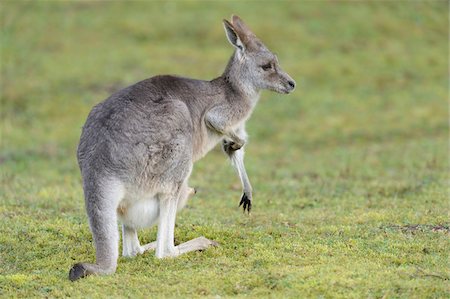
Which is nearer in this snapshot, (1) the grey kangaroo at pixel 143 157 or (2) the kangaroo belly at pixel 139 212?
(1) the grey kangaroo at pixel 143 157

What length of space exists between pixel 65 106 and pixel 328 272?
14.4 meters

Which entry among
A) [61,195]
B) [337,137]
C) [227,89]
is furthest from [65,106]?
[227,89]

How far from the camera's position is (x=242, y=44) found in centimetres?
906

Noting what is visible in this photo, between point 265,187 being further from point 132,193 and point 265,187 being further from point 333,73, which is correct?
point 333,73

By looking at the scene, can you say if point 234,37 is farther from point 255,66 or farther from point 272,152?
point 272,152

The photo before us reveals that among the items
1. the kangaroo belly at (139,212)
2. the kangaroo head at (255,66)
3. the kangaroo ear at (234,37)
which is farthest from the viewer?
the kangaroo head at (255,66)

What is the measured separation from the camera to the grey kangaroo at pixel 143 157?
7371 mm

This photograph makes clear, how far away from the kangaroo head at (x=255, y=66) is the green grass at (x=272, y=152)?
1.71 metres

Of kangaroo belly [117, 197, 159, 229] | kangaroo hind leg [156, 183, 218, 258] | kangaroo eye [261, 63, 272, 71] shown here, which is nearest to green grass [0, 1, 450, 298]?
kangaroo hind leg [156, 183, 218, 258]

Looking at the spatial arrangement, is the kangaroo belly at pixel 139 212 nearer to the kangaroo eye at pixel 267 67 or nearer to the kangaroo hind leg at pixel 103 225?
the kangaroo hind leg at pixel 103 225

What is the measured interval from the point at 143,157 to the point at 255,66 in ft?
7.05

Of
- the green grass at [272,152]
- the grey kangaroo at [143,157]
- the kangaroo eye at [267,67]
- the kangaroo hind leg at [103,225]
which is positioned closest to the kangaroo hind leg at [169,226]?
the grey kangaroo at [143,157]

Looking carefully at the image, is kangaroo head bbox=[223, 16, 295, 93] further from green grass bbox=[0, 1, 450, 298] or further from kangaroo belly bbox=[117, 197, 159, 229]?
kangaroo belly bbox=[117, 197, 159, 229]

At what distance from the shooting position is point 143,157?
25.0ft
